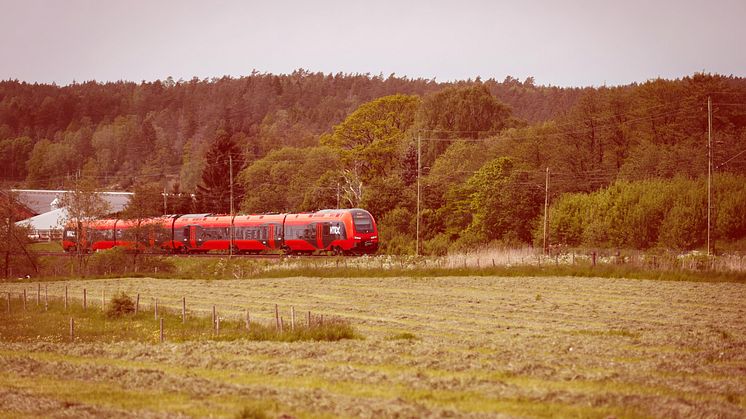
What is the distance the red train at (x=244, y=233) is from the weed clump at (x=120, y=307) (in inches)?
1283

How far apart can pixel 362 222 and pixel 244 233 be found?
1312 cm

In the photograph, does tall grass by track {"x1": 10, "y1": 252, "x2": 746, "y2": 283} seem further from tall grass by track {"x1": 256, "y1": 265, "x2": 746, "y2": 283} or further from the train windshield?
the train windshield

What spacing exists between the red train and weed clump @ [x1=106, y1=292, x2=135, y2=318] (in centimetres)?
3258

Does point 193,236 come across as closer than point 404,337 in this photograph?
No

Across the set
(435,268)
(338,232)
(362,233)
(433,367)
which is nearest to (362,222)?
(362,233)

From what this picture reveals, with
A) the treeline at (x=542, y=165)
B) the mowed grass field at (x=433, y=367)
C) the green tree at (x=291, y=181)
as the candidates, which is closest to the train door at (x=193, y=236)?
the treeline at (x=542, y=165)

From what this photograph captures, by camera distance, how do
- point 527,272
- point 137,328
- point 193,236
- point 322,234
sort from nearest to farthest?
1. point 137,328
2. point 527,272
3. point 322,234
4. point 193,236

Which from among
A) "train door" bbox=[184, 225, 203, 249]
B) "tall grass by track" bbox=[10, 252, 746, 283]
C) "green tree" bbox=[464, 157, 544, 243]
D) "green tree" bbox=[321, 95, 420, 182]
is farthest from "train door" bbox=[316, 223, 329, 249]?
"green tree" bbox=[321, 95, 420, 182]

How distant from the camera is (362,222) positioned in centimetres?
7262

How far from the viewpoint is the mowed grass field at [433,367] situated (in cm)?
1811

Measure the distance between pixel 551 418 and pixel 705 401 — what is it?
3546 mm

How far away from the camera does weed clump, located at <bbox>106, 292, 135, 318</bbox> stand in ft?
130

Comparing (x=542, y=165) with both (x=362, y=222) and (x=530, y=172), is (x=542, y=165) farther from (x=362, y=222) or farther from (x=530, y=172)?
(x=362, y=222)

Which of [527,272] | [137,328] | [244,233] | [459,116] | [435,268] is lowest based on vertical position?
[137,328]
